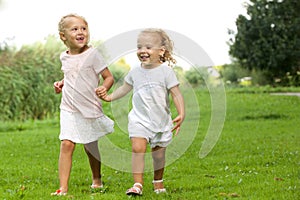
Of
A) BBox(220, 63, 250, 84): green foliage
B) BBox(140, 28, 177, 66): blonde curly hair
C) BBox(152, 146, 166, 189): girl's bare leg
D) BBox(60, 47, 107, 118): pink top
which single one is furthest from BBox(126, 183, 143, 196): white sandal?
BBox(220, 63, 250, 84): green foliage

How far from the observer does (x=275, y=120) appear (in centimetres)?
1500

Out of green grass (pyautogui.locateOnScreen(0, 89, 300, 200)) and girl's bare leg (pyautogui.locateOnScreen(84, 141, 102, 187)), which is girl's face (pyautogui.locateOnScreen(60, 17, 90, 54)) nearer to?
girl's bare leg (pyautogui.locateOnScreen(84, 141, 102, 187))

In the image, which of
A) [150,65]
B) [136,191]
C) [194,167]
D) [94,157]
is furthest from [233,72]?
[136,191]

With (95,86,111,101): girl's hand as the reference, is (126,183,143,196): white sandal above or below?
below

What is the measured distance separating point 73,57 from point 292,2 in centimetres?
3000

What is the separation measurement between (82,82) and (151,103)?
76 centimetres

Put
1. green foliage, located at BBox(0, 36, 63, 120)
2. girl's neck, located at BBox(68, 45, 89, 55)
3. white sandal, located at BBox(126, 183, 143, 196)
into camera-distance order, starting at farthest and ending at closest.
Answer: green foliage, located at BBox(0, 36, 63, 120) < girl's neck, located at BBox(68, 45, 89, 55) < white sandal, located at BBox(126, 183, 143, 196)

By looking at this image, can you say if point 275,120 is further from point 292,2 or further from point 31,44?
point 292,2

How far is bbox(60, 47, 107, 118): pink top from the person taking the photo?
5.73 m

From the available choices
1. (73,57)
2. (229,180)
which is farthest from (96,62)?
(229,180)

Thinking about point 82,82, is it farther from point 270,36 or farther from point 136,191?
point 270,36

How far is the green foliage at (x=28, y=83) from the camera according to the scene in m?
16.1

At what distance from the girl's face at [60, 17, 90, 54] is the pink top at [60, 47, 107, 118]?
0.12 m

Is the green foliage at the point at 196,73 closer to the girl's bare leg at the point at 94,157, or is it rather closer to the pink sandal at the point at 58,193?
the girl's bare leg at the point at 94,157
